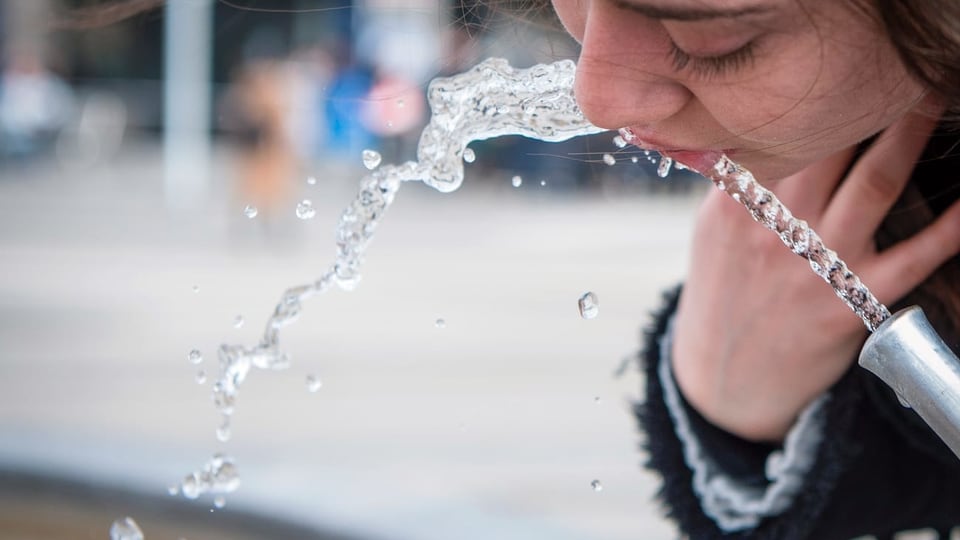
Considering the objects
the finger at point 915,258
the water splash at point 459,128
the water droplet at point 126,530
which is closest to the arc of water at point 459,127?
the water splash at point 459,128

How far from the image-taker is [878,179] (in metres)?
0.88

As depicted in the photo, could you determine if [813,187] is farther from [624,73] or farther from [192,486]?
[192,486]

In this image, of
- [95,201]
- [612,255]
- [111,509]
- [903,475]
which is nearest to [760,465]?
[903,475]

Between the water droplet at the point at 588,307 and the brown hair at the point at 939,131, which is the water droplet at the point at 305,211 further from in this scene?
the brown hair at the point at 939,131

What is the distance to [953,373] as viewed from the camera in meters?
0.61

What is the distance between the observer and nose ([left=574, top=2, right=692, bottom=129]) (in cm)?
63

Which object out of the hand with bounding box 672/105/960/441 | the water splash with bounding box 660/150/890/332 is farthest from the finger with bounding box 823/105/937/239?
the water splash with bounding box 660/150/890/332

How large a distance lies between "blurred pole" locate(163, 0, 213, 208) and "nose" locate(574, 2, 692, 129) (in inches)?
361

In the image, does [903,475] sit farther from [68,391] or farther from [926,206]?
[68,391]

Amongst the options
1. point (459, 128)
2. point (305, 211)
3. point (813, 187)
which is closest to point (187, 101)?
point (305, 211)

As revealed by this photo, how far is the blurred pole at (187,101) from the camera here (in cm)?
993

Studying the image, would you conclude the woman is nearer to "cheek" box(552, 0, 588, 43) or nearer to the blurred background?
"cheek" box(552, 0, 588, 43)

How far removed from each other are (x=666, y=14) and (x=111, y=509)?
1.29m

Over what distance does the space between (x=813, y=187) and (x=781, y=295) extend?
12 centimetres
